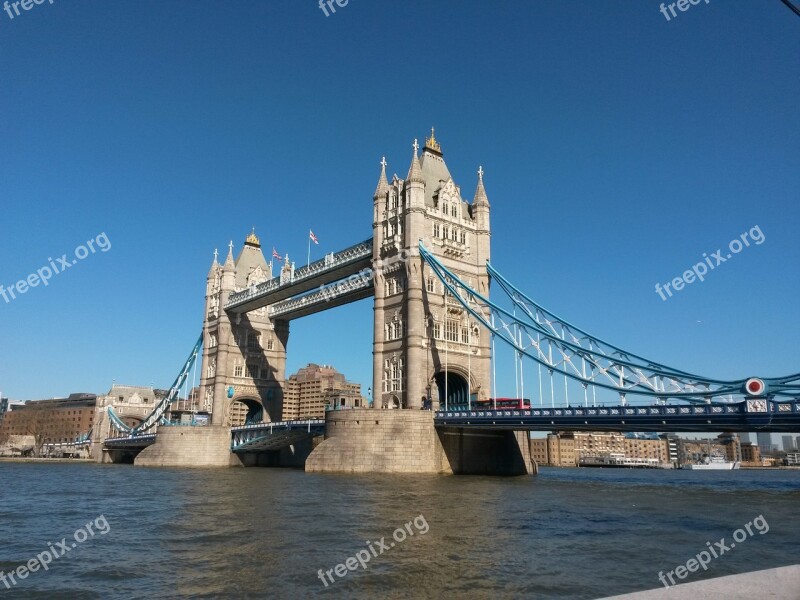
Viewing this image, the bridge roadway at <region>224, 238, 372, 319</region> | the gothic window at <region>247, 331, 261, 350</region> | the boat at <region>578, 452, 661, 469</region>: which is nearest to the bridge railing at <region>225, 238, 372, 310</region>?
the bridge roadway at <region>224, 238, 372, 319</region>

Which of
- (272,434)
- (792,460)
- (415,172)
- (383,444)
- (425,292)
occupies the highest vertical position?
(415,172)

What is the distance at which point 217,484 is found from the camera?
135ft

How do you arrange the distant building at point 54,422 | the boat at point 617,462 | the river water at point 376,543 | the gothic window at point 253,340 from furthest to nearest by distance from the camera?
the boat at point 617,462
the distant building at point 54,422
the gothic window at point 253,340
the river water at point 376,543

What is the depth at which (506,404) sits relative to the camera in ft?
162

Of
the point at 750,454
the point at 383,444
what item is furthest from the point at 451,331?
the point at 750,454

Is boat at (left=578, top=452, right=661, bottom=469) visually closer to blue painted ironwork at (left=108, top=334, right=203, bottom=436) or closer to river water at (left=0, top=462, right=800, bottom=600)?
blue painted ironwork at (left=108, top=334, right=203, bottom=436)

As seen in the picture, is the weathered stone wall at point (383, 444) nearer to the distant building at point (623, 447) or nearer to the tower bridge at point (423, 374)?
the tower bridge at point (423, 374)

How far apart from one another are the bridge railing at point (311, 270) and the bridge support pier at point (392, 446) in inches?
747

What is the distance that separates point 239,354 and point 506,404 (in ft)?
149

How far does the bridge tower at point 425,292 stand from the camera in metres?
55.2

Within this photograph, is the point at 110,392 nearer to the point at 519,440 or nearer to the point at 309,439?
the point at 309,439

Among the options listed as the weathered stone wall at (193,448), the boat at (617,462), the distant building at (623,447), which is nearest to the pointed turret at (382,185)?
the weathered stone wall at (193,448)

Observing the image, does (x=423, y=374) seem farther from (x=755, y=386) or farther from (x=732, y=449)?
(x=732, y=449)

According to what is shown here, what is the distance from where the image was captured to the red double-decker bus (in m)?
47.6
